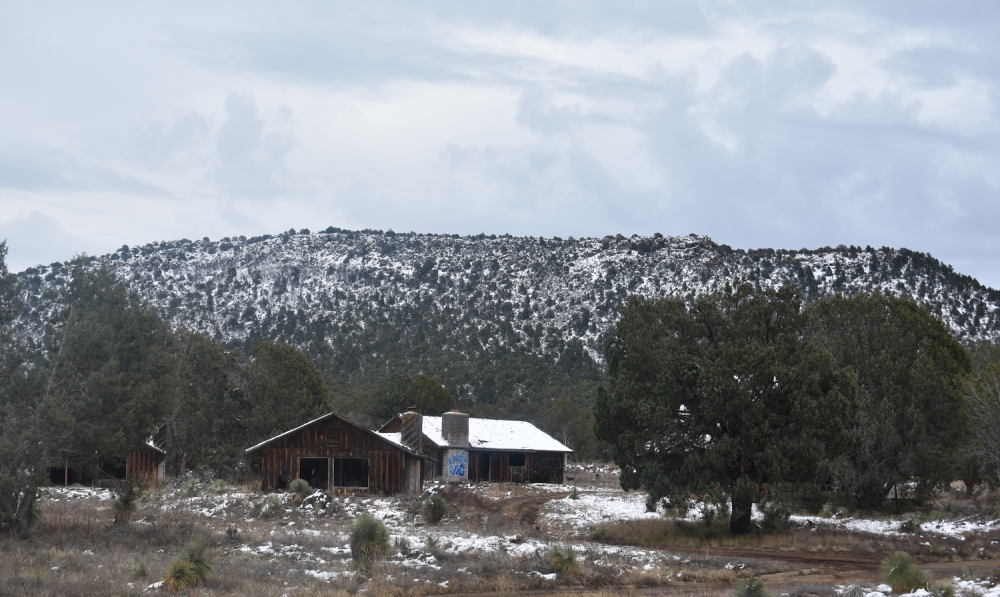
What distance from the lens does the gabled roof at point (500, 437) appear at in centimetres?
5219

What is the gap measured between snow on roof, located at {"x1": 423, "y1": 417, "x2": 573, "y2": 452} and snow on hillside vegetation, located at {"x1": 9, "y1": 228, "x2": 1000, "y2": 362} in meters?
32.5

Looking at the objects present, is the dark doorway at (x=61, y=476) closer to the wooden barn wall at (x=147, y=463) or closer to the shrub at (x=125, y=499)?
the wooden barn wall at (x=147, y=463)

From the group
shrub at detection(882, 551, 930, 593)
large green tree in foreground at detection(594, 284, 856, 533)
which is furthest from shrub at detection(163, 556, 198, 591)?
large green tree in foreground at detection(594, 284, 856, 533)

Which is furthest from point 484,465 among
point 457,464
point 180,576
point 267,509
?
point 180,576

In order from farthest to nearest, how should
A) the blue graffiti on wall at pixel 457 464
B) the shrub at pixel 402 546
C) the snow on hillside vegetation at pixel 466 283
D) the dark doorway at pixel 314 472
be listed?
the snow on hillside vegetation at pixel 466 283
the blue graffiti on wall at pixel 457 464
the dark doorway at pixel 314 472
the shrub at pixel 402 546

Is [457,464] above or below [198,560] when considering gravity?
below

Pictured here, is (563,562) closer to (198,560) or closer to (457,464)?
(198,560)

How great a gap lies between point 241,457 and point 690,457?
34.4 m

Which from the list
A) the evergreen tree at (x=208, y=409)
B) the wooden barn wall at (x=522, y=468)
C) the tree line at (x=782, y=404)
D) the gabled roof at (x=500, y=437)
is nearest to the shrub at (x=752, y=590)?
the tree line at (x=782, y=404)

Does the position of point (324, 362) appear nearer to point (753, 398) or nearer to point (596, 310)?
point (596, 310)

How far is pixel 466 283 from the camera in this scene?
107 meters

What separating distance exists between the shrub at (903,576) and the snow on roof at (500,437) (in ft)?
117

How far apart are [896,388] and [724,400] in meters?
10.5

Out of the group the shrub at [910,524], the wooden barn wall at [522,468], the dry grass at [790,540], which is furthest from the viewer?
the wooden barn wall at [522,468]
